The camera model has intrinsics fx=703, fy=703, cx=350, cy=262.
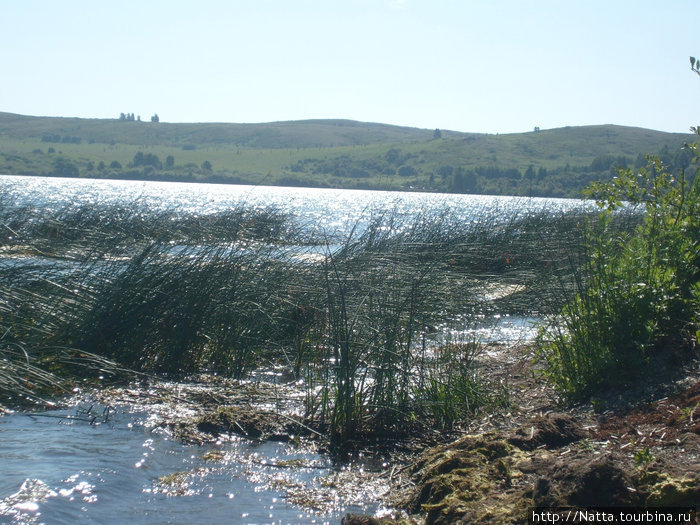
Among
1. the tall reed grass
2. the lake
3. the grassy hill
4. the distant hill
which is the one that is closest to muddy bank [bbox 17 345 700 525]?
the lake

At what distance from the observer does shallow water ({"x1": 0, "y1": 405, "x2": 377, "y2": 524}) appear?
13.6 feet

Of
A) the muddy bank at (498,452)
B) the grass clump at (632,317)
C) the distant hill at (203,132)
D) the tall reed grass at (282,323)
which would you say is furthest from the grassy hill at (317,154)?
the muddy bank at (498,452)

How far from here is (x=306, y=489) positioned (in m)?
4.53

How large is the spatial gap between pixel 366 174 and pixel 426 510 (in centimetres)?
8997

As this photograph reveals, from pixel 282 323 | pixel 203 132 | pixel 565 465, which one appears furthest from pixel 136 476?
pixel 203 132

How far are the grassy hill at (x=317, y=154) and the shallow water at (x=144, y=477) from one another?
5328cm

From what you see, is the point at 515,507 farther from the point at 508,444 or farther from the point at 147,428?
the point at 147,428

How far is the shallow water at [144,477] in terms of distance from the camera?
4160 millimetres

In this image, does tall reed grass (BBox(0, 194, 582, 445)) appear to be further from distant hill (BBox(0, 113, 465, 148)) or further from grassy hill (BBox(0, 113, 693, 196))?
distant hill (BBox(0, 113, 465, 148))

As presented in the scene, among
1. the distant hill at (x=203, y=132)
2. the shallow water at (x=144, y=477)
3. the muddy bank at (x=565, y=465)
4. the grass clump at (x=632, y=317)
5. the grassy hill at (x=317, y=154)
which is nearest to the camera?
the muddy bank at (x=565, y=465)

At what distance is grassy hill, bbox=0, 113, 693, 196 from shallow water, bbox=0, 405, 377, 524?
5328cm

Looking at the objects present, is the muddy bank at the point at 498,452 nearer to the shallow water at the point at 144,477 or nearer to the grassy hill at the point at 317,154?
the shallow water at the point at 144,477

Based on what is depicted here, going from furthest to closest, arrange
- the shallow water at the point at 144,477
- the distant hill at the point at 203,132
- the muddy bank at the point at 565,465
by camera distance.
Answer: the distant hill at the point at 203,132 < the shallow water at the point at 144,477 < the muddy bank at the point at 565,465

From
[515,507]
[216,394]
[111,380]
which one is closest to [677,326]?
[515,507]
